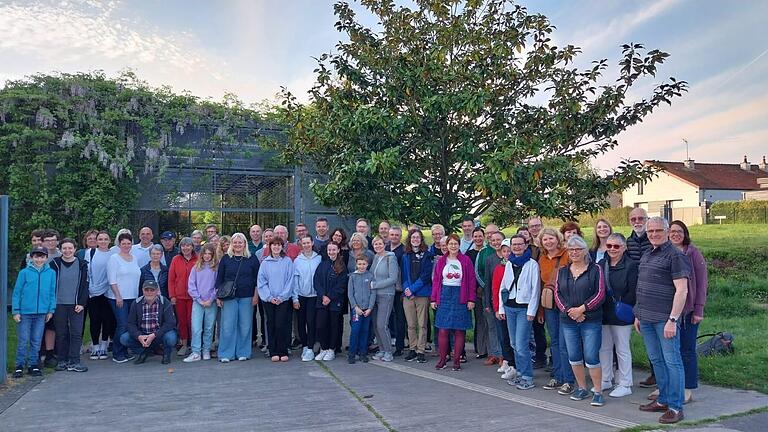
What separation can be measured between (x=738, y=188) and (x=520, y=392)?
157 ft

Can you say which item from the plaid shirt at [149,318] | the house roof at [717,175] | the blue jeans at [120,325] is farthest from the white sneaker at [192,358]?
the house roof at [717,175]

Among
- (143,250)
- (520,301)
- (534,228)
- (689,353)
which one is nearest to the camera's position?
(689,353)

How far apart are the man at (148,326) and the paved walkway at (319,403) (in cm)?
50

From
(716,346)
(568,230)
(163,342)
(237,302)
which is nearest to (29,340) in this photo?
(163,342)

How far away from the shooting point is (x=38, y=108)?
1191cm

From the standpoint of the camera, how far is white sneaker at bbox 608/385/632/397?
5956 mm

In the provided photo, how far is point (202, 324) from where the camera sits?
8023mm

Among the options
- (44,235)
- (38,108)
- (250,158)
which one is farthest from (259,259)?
(38,108)

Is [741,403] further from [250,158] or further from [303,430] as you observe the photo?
[250,158]

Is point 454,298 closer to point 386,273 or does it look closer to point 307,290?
point 386,273

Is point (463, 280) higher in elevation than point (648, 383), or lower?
higher

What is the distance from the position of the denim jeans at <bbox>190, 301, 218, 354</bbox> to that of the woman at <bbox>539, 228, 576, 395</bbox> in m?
4.45

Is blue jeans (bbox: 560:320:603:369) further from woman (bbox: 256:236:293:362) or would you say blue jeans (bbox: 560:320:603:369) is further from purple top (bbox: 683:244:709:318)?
woman (bbox: 256:236:293:362)

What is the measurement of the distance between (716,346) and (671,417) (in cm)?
285
